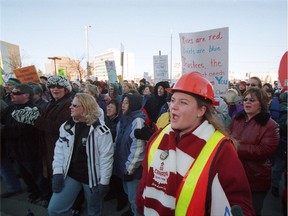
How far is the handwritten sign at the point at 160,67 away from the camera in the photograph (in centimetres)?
858

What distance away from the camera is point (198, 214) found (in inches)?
58.5

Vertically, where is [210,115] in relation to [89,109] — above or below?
above

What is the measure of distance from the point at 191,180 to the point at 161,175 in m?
0.27

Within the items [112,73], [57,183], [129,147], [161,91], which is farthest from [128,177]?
[112,73]

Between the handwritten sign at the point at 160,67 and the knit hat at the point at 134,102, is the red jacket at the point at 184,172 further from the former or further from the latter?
the handwritten sign at the point at 160,67

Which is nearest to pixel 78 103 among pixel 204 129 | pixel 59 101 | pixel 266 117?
pixel 59 101

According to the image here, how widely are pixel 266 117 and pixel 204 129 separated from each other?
145 cm

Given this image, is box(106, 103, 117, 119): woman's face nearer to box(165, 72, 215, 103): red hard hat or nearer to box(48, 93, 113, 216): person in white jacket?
box(48, 93, 113, 216): person in white jacket

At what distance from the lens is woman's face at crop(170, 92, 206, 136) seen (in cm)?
179

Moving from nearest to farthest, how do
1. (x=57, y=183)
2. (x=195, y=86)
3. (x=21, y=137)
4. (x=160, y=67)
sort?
(x=195, y=86) < (x=57, y=183) < (x=21, y=137) < (x=160, y=67)

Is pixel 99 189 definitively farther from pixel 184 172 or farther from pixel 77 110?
pixel 184 172

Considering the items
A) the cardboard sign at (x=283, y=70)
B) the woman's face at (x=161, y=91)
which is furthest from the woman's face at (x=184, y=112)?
the woman's face at (x=161, y=91)

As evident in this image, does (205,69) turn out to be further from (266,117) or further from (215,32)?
(266,117)

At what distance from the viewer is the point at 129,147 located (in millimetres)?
3324
